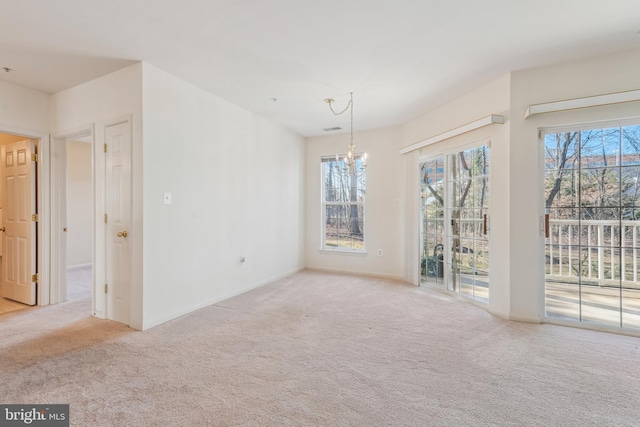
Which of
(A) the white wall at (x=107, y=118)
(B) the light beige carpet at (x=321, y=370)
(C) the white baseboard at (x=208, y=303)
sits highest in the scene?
(A) the white wall at (x=107, y=118)

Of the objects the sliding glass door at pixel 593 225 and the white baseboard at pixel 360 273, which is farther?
the white baseboard at pixel 360 273

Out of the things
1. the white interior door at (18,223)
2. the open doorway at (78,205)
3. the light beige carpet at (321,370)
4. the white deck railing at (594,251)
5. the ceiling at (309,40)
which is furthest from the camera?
the open doorway at (78,205)

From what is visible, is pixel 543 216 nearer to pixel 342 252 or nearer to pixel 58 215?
pixel 342 252

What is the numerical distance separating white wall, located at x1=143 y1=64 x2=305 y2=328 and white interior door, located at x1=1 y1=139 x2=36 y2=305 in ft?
6.59

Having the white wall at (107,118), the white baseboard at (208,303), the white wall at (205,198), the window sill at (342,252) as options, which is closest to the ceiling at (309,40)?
the white wall at (107,118)

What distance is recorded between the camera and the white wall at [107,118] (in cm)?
297

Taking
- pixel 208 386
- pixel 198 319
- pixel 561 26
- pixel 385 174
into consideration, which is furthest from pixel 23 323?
pixel 561 26

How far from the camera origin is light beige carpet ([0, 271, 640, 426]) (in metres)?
1.77

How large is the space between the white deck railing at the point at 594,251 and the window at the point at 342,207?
3.00m

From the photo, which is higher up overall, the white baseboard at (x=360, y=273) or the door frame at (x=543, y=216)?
the door frame at (x=543, y=216)

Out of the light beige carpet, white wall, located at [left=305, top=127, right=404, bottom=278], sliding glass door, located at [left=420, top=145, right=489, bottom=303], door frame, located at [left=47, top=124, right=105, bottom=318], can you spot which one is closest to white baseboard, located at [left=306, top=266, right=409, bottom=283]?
white wall, located at [left=305, top=127, right=404, bottom=278]

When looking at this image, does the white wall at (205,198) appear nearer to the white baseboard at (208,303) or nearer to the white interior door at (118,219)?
the white baseboard at (208,303)

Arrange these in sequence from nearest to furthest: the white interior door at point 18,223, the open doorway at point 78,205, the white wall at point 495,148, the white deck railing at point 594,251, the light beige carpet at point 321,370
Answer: the light beige carpet at point 321,370
the white deck railing at point 594,251
the white wall at point 495,148
the white interior door at point 18,223
the open doorway at point 78,205

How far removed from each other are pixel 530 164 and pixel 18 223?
6.32 metres
